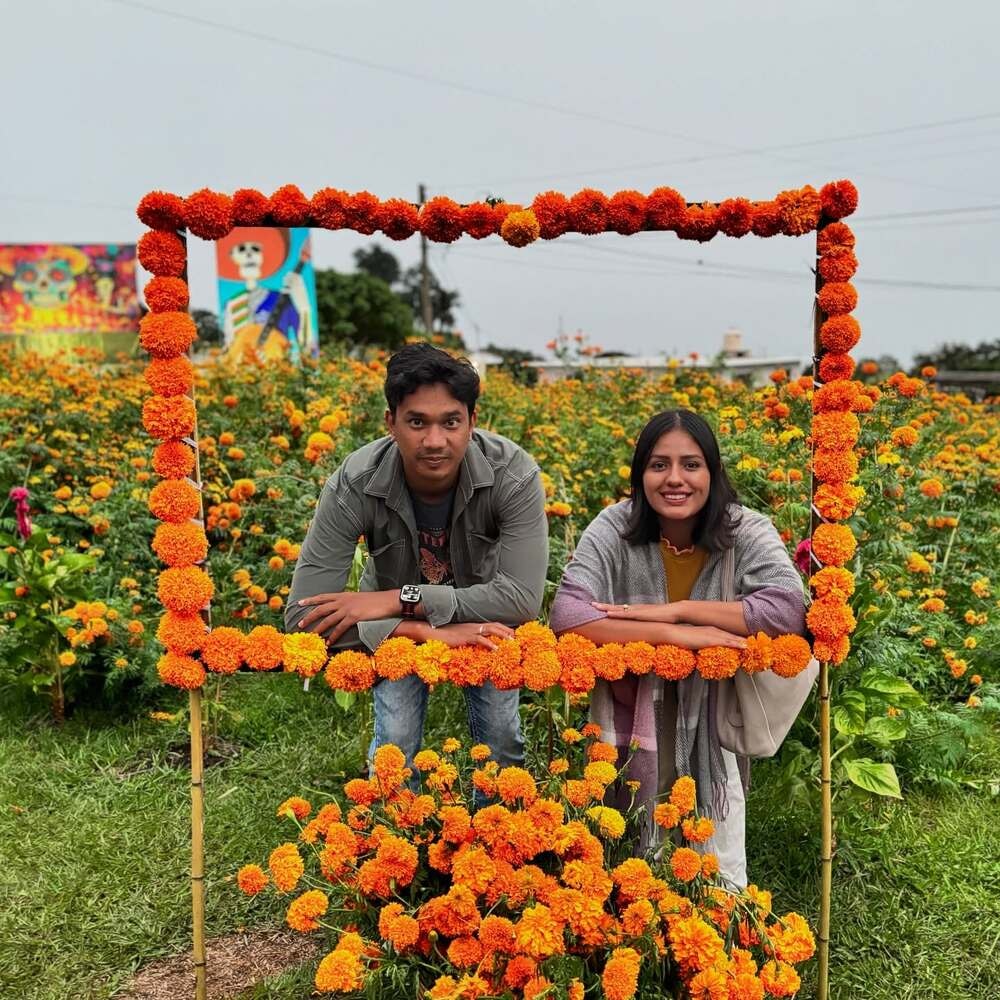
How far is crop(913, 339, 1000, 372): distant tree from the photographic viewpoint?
90.9 ft

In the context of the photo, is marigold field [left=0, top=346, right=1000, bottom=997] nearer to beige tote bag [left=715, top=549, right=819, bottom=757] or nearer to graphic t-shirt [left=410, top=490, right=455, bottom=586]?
beige tote bag [left=715, top=549, right=819, bottom=757]

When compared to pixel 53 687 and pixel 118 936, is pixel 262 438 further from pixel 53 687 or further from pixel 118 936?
pixel 118 936

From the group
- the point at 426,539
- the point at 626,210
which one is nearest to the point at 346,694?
the point at 426,539

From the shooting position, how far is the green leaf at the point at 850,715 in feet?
7.75

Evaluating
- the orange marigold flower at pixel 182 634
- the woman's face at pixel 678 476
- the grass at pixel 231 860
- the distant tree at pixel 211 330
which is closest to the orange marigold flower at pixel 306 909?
the grass at pixel 231 860

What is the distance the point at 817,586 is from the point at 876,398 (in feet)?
4.45

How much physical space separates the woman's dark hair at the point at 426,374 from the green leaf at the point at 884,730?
1.54 meters

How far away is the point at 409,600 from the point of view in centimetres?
188

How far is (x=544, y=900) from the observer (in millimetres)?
1534

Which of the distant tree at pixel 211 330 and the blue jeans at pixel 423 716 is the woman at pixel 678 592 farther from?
the distant tree at pixel 211 330

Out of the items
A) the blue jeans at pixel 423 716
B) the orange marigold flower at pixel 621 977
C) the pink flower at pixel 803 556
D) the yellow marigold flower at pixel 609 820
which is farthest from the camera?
the blue jeans at pixel 423 716

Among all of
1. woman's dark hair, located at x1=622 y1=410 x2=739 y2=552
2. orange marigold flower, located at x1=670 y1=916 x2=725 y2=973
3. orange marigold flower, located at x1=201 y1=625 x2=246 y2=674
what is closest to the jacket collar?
woman's dark hair, located at x1=622 y1=410 x2=739 y2=552

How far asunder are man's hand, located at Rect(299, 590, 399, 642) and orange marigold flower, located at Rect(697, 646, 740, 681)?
68 cm

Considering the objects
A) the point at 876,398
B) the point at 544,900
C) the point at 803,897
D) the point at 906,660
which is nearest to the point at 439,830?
the point at 544,900
